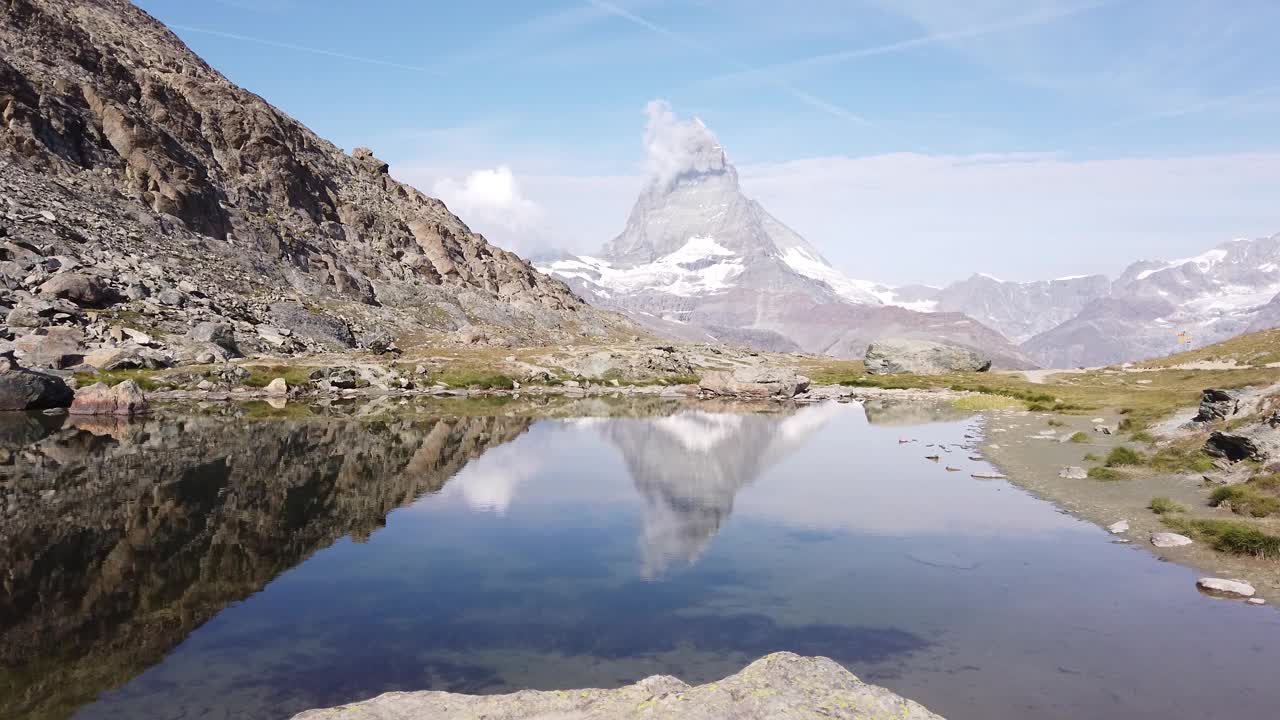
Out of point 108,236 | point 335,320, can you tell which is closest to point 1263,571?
point 335,320

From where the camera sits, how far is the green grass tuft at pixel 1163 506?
29.9m

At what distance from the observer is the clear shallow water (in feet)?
53.4

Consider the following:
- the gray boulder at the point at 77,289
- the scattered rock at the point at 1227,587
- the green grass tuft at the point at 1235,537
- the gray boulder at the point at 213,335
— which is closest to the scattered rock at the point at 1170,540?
the green grass tuft at the point at 1235,537

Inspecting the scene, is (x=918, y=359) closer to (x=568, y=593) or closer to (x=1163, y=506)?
(x=1163, y=506)

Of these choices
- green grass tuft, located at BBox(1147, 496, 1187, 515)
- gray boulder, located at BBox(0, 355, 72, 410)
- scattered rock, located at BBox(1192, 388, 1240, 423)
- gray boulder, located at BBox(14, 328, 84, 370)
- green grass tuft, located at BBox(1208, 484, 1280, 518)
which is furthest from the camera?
gray boulder, located at BBox(14, 328, 84, 370)

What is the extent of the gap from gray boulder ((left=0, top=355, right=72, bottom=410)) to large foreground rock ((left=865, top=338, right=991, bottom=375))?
116m

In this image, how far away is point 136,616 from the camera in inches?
787

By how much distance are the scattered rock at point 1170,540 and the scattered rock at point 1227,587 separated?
442 cm

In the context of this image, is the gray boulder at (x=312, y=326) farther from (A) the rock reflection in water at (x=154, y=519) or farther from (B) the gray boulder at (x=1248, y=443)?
(B) the gray boulder at (x=1248, y=443)

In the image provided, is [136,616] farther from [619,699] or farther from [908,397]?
[908,397]

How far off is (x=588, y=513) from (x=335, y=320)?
10070 cm

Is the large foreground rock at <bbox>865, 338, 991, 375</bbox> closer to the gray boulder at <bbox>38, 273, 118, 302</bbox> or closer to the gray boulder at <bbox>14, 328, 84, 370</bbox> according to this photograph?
the gray boulder at <bbox>38, 273, 118, 302</bbox>

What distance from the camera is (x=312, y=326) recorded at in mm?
119688

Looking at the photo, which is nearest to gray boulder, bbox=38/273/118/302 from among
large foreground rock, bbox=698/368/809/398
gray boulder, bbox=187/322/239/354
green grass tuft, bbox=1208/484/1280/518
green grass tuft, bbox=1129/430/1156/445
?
gray boulder, bbox=187/322/239/354
